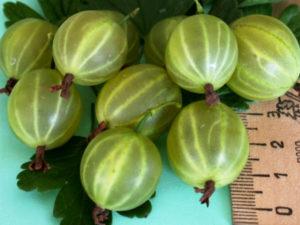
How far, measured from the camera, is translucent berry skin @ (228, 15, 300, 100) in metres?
0.68

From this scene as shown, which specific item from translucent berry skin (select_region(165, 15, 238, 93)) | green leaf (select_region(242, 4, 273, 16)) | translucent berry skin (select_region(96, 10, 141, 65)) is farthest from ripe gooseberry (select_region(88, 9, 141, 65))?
green leaf (select_region(242, 4, 273, 16))

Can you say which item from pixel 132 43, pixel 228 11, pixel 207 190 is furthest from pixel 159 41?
pixel 207 190

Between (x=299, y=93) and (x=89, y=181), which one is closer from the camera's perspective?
(x=89, y=181)

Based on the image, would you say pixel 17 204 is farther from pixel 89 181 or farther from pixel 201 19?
pixel 201 19

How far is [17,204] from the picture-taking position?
2.34ft

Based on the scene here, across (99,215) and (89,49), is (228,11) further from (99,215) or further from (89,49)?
(99,215)

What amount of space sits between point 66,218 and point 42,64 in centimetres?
24

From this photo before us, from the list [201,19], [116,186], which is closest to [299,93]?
[201,19]

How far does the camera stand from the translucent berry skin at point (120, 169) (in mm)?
594

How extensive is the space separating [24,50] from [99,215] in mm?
275

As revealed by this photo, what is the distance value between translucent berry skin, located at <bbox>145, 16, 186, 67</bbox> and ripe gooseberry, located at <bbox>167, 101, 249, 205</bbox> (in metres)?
0.11

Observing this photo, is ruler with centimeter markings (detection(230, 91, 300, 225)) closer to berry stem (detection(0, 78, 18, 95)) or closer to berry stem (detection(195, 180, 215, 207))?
berry stem (detection(195, 180, 215, 207))

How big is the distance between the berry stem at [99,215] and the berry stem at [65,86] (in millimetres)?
153

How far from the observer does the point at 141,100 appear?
2.16ft
